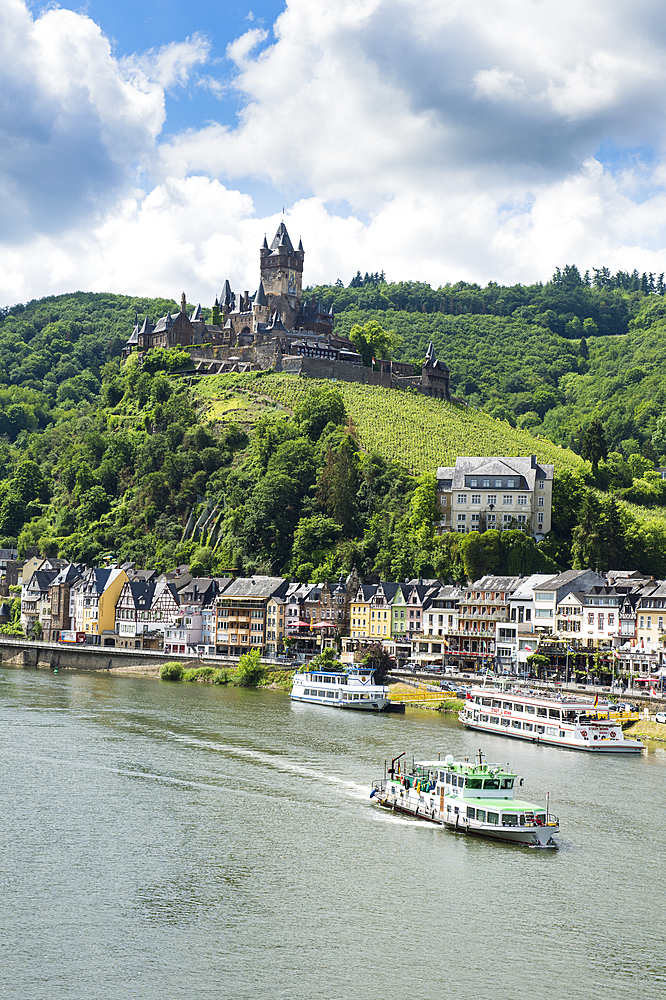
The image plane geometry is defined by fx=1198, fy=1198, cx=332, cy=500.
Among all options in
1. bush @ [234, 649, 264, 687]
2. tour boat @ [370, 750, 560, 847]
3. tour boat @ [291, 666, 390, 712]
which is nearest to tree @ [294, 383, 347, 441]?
bush @ [234, 649, 264, 687]

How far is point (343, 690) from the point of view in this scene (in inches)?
3223

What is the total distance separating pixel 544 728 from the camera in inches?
2653

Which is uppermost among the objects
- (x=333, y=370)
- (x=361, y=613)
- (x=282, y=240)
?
A: (x=282, y=240)

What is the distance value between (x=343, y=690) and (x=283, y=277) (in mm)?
103095

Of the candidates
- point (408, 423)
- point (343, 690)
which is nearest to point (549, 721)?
point (343, 690)

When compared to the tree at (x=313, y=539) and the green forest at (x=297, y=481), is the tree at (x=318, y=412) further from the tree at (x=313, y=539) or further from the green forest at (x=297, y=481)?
the tree at (x=313, y=539)

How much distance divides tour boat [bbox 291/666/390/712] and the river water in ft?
60.3

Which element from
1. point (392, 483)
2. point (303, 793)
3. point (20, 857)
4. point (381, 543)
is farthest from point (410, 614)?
point (20, 857)

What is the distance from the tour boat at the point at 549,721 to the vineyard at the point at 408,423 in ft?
186

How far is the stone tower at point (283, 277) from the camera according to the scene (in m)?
172

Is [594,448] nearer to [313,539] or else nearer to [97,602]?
[313,539]

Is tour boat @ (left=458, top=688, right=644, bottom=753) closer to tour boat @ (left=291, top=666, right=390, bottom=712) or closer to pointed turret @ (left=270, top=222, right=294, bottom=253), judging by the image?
tour boat @ (left=291, top=666, right=390, bottom=712)

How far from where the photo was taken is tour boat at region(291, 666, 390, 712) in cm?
8088

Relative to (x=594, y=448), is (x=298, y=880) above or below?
below
